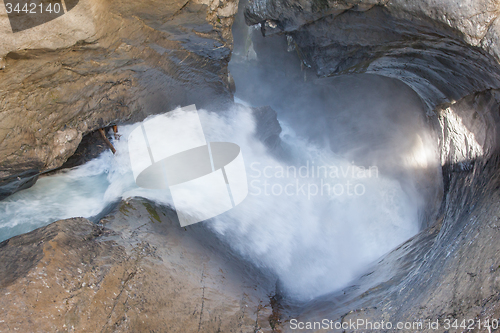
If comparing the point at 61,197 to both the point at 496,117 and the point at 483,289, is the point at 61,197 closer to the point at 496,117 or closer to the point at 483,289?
the point at 483,289

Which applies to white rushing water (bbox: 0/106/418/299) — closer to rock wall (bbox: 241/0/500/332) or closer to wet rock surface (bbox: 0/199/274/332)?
wet rock surface (bbox: 0/199/274/332)

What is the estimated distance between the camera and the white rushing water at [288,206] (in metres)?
3.53

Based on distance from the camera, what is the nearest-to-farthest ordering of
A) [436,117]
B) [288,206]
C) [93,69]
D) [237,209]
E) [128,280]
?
1. [128,280]
2. [93,69]
3. [237,209]
4. [436,117]
5. [288,206]

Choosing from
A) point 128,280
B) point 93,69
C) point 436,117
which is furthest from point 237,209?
point 436,117

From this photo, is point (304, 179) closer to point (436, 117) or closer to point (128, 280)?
point (436, 117)

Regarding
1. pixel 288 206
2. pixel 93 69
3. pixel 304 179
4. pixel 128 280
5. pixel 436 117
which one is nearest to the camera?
pixel 128 280

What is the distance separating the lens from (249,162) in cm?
538

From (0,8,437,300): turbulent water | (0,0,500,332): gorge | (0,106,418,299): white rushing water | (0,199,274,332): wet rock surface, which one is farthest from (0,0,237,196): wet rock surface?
(0,199,274,332): wet rock surface

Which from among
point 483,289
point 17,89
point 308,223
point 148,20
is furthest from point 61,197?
point 483,289

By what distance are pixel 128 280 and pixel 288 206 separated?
10.6 ft

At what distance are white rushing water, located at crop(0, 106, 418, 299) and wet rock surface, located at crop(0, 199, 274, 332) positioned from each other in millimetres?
457

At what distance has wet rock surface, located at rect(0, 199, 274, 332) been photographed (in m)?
2.01

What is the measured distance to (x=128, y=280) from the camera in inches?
93.0

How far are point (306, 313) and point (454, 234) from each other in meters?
1.65
